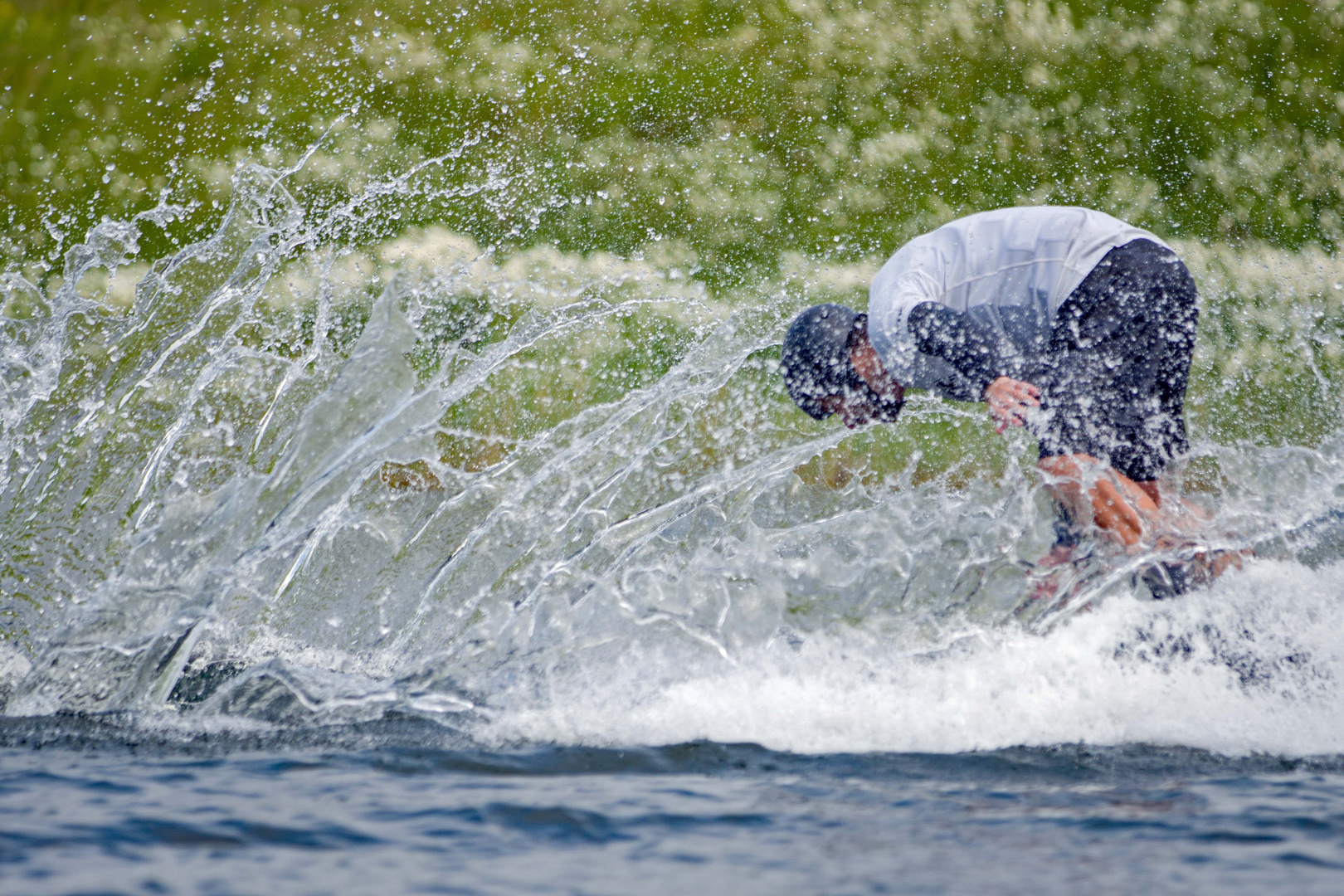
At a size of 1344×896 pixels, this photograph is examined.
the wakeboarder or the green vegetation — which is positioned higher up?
the green vegetation

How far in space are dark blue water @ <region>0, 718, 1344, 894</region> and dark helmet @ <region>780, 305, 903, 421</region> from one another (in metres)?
1.14

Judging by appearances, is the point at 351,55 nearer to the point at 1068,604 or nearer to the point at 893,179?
the point at 893,179

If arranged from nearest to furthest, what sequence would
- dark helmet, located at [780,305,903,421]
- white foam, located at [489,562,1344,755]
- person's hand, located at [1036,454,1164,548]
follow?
white foam, located at [489,562,1344,755] < person's hand, located at [1036,454,1164,548] < dark helmet, located at [780,305,903,421]

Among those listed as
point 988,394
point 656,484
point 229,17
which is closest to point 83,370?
point 656,484

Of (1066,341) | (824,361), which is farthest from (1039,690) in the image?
(824,361)

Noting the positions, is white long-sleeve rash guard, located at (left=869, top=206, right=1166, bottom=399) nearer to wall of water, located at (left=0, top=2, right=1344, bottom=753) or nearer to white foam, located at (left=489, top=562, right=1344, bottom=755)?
wall of water, located at (left=0, top=2, right=1344, bottom=753)

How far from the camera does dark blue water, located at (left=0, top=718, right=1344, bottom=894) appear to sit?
1598 mm

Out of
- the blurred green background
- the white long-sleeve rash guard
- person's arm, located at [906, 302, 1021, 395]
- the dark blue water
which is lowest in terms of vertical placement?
the dark blue water

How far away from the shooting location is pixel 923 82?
8.50 meters

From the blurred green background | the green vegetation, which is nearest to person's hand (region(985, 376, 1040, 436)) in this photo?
the blurred green background

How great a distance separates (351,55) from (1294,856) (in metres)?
7.79

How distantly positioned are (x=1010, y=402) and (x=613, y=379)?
4796mm

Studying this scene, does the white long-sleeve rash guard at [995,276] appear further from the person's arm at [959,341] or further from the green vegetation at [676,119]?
the green vegetation at [676,119]

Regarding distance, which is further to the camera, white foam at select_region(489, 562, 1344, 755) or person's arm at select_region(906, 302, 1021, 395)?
person's arm at select_region(906, 302, 1021, 395)
